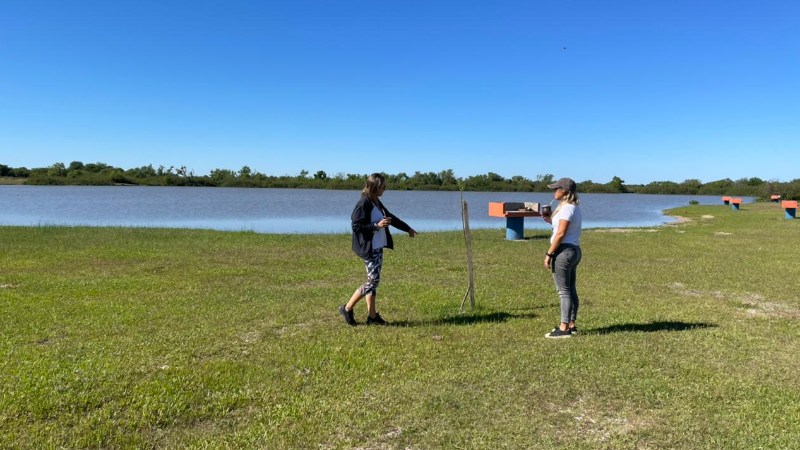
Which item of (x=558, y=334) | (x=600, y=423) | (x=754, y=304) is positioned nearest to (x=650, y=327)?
(x=558, y=334)

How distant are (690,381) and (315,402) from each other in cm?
342

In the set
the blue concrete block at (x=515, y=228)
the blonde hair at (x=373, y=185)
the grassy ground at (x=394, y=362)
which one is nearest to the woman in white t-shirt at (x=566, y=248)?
the grassy ground at (x=394, y=362)

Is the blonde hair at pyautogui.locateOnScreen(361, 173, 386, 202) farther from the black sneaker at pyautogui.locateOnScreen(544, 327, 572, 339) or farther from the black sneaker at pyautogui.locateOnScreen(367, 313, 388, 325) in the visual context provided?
the black sneaker at pyautogui.locateOnScreen(544, 327, 572, 339)

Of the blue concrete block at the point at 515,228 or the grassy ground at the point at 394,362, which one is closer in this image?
the grassy ground at the point at 394,362

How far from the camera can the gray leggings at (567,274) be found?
5.91 metres

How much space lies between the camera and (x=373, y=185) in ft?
21.0

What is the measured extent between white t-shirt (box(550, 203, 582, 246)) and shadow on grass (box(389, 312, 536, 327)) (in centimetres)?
159

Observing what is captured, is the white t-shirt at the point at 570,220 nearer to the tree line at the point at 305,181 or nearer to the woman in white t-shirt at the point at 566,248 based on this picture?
the woman in white t-shirt at the point at 566,248

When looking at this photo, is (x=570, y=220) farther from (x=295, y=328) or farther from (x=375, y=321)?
(x=295, y=328)

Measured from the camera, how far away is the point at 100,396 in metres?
4.27

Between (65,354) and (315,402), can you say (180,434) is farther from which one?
(65,354)

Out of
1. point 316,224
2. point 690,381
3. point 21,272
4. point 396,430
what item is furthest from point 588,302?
point 316,224

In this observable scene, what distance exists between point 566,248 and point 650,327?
175cm

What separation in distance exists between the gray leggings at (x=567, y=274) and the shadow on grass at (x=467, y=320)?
1031mm
